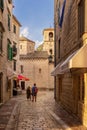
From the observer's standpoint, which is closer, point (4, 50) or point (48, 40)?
point (4, 50)

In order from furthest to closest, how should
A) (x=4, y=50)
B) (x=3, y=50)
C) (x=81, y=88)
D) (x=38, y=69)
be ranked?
1. (x=38, y=69)
2. (x=4, y=50)
3. (x=3, y=50)
4. (x=81, y=88)

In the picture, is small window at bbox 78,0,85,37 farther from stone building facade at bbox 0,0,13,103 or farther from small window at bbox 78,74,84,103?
stone building facade at bbox 0,0,13,103

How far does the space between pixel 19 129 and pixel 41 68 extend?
5269 centimetres

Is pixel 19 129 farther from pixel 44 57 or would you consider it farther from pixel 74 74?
pixel 44 57

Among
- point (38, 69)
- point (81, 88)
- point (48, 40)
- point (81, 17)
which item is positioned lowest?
point (81, 88)

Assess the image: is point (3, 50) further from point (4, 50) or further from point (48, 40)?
point (48, 40)

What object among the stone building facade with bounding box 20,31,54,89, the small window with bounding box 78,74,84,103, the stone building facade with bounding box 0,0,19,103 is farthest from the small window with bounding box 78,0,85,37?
the stone building facade with bounding box 20,31,54,89

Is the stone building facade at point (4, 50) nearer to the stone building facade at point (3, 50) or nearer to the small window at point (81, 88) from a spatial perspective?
the stone building facade at point (3, 50)

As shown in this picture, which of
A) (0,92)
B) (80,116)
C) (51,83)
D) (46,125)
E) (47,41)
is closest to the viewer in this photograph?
(46,125)

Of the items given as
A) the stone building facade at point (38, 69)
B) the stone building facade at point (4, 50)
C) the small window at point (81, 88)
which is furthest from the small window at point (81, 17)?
the stone building facade at point (38, 69)

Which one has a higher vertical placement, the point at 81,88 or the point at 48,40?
the point at 48,40

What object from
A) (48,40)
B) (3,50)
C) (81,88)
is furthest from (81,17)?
(48,40)

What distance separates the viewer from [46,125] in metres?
14.3

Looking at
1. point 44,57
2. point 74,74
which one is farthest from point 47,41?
point 74,74
